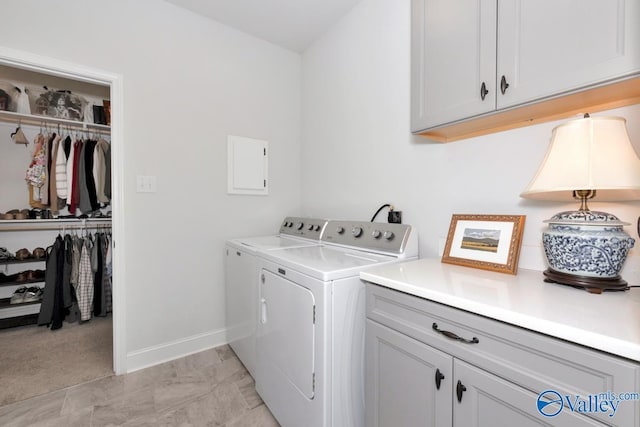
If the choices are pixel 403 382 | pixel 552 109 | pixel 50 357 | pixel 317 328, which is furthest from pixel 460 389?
pixel 50 357

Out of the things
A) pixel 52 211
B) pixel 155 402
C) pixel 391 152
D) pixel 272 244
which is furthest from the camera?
pixel 52 211

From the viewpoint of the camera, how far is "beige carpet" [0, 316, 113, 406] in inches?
71.1

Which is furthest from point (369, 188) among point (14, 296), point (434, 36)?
point (14, 296)

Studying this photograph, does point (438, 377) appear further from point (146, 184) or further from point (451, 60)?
point (146, 184)

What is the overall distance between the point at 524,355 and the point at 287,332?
0.99 meters

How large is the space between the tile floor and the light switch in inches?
51.0

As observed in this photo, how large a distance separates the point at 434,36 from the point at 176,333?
8.40ft

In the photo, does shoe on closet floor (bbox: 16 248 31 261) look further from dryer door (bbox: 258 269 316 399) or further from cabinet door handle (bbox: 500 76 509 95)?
cabinet door handle (bbox: 500 76 509 95)

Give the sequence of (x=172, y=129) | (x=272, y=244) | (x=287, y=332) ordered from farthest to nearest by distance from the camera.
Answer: (x=172, y=129)
(x=272, y=244)
(x=287, y=332)

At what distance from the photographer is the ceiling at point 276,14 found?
2.10 meters

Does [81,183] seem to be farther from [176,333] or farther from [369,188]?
[369,188]

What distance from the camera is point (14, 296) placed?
2.73 meters

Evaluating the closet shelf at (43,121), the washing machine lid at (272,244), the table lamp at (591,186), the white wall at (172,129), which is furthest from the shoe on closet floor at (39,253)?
the table lamp at (591,186)

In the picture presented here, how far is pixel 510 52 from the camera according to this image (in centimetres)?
103
